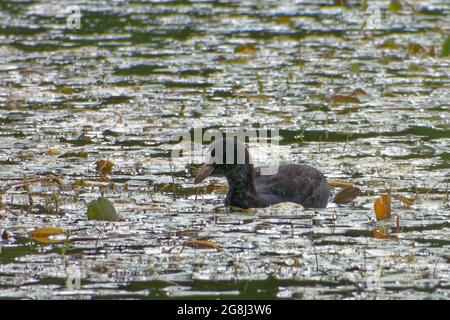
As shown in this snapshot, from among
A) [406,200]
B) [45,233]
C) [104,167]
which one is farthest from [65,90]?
[45,233]

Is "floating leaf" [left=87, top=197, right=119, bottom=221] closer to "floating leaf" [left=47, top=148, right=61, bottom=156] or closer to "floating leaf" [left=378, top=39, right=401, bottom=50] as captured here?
"floating leaf" [left=47, top=148, right=61, bottom=156]

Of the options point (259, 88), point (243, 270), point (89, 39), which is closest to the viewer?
point (243, 270)

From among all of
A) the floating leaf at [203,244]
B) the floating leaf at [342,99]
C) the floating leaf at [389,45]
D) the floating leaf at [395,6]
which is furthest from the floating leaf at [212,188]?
the floating leaf at [395,6]

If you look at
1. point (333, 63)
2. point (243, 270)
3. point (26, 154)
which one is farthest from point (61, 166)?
point (333, 63)

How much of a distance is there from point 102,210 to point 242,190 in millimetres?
1429

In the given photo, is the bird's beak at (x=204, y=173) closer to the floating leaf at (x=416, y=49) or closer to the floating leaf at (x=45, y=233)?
the floating leaf at (x=45, y=233)

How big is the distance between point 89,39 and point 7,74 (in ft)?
9.21

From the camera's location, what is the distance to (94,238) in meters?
9.38

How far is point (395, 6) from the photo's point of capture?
21406 millimetres

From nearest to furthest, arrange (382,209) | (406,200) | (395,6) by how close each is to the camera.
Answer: (382,209)
(406,200)
(395,6)

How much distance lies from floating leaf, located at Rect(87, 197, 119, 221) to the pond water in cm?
6

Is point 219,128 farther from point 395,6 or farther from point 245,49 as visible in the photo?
point 395,6

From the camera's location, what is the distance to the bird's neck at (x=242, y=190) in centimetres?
1069
